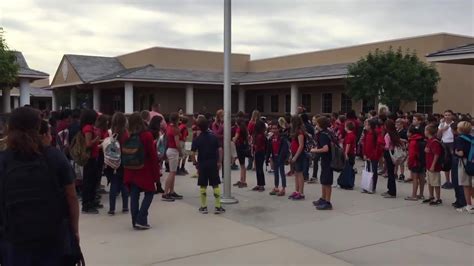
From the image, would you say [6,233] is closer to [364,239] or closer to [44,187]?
[44,187]

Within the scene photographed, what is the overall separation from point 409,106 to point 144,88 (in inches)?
800

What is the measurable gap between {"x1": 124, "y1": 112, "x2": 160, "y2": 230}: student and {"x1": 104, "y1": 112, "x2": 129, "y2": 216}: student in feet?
1.21

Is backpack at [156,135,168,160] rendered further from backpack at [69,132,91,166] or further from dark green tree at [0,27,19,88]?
dark green tree at [0,27,19,88]

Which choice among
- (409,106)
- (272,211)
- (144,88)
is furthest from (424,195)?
(144,88)

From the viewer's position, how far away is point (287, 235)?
6.70 metres

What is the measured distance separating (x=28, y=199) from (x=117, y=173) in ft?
16.3

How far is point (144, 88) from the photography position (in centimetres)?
3753

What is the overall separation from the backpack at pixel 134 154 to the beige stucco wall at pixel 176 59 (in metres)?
31.4

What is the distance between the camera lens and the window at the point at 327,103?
103ft

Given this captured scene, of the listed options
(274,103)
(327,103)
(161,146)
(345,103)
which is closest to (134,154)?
(161,146)

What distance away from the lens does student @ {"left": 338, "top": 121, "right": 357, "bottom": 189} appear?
10.2 m

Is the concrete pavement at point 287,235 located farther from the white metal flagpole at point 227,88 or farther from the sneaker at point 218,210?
the white metal flagpole at point 227,88

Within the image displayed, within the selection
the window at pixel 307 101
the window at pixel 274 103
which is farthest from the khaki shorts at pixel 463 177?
the window at pixel 274 103

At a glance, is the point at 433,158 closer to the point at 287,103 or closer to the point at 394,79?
the point at 394,79
